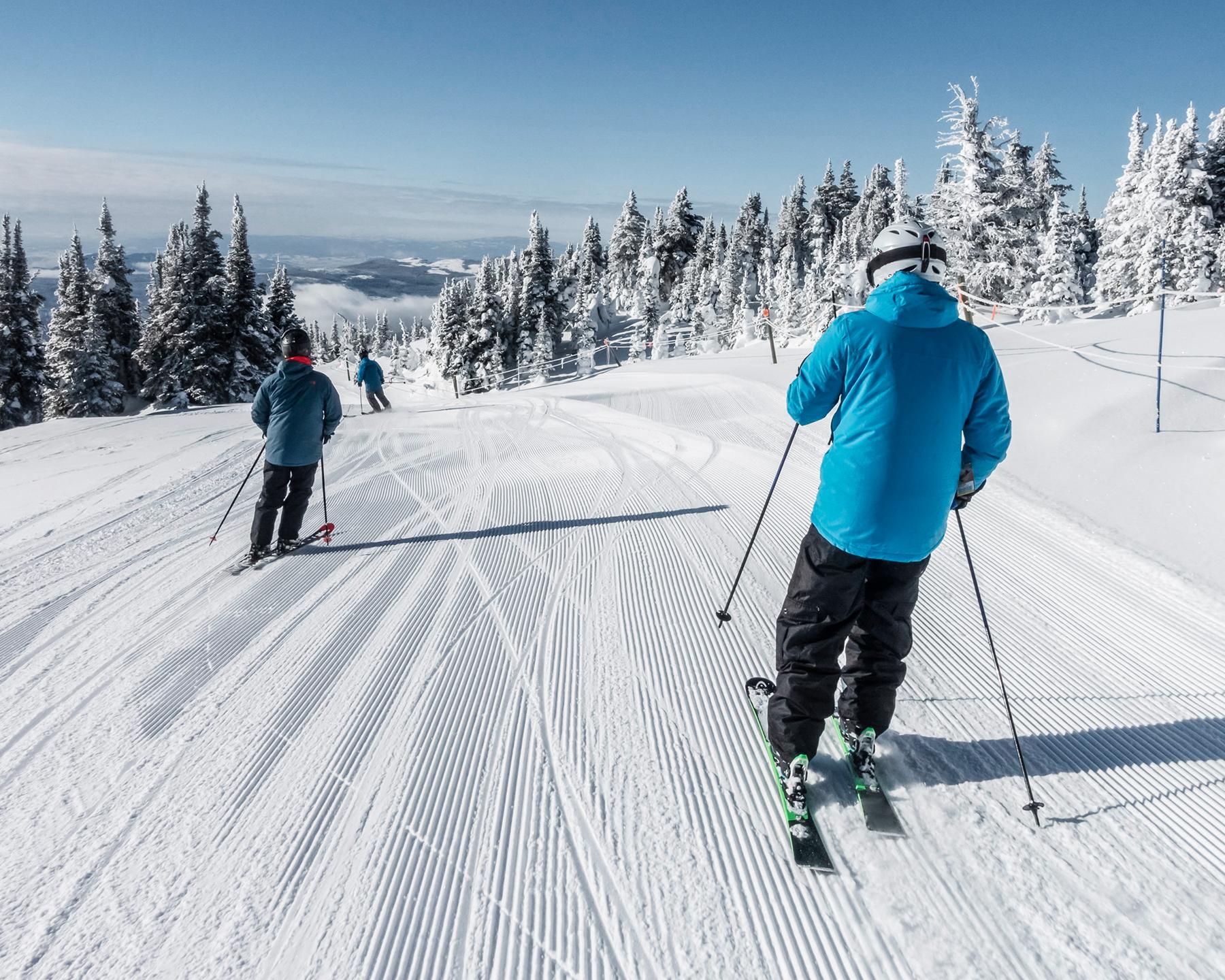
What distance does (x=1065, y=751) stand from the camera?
309cm

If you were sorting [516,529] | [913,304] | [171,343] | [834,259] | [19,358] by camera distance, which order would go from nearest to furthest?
[913,304] < [516,529] < [171,343] < [19,358] < [834,259]

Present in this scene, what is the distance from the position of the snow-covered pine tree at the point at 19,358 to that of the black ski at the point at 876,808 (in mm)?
49589

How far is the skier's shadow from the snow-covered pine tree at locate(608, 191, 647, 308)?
84.8 meters

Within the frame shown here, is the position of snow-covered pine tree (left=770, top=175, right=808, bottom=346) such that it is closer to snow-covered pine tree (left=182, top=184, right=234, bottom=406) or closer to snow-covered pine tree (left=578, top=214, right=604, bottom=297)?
snow-covered pine tree (left=578, top=214, right=604, bottom=297)

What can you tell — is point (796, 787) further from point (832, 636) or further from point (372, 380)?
point (372, 380)

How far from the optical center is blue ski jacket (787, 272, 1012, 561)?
247 centimetres

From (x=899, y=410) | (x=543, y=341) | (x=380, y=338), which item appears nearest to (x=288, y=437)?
(x=899, y=410)

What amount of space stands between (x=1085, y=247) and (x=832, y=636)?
2320 inches

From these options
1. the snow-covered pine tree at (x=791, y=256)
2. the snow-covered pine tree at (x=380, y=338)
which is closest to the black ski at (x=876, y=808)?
the snow-covered pine tree at (x=791, y=256)

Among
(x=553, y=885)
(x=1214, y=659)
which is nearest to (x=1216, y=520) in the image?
(x=1214, y=659)

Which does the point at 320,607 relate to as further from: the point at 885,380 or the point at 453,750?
the point at 885,380

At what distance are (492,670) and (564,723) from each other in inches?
28.1

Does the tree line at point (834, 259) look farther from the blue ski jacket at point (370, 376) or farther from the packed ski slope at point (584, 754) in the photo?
the blue ski jacket at point (370, 376)

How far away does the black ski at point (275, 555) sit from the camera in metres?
5.80
